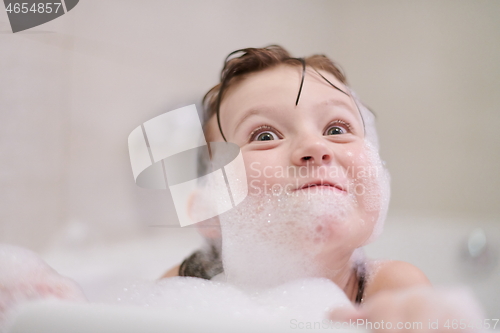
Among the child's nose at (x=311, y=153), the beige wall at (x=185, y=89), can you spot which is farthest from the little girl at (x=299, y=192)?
the beige wall at (x=185, y=89)

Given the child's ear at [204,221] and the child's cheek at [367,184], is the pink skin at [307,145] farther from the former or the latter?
the child's ear at [204,221]

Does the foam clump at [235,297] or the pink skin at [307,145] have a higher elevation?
the pink skin at [307,145]

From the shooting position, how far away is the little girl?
2.07 feet

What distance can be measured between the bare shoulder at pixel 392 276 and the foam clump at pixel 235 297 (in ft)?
0.34

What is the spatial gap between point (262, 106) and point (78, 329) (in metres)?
0.48

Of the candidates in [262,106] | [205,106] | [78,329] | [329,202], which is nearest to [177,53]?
[205,106]

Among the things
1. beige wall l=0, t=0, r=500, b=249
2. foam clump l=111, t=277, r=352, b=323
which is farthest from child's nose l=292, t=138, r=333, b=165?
beige wall l=0, t=0, r=500, b=249

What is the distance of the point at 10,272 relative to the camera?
1.56ft

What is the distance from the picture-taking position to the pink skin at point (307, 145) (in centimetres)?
63

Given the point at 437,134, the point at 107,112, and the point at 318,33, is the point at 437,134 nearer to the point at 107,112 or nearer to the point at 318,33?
the point at 318,33

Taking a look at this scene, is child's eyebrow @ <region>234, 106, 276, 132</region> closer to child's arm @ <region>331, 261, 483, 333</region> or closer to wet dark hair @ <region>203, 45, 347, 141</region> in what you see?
wet dark hair @ <region>203, 45, 347, 141</region>

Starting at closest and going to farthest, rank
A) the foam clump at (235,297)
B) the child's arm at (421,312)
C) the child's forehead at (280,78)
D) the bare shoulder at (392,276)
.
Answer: the child's arm at (421,312) < the foam clump at (235,297) < the bare shoulder at (392,276) < the child's forehead at (280,78)

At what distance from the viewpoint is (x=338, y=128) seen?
691mm

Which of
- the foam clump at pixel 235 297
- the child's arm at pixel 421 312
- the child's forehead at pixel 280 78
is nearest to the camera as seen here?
the child's arm at pixel 421 312
